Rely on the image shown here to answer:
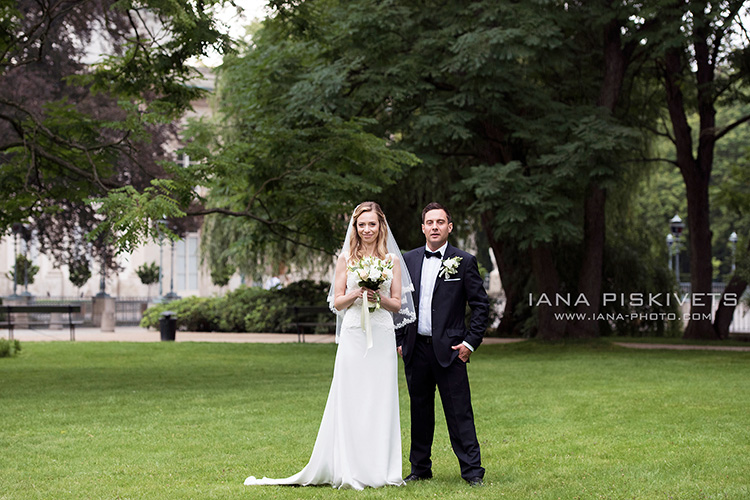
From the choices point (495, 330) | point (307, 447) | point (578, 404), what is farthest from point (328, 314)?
point (307, 447)

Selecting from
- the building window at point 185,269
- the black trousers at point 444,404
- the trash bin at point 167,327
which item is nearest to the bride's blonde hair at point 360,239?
the black trousers at point 444,404

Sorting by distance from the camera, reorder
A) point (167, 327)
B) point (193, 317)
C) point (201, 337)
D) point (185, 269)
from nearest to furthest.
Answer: point (167, 327)
point (201, 337)
point (193, 317)
point (185, 269)

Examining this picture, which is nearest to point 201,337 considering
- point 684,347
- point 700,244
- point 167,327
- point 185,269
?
point 167,327

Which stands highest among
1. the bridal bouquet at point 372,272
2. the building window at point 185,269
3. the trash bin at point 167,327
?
the building window at point 185,269

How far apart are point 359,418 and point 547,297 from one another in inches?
694

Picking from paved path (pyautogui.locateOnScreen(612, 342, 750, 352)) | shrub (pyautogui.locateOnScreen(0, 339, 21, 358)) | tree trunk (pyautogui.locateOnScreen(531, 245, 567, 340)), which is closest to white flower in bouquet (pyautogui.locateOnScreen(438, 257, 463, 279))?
shrub (pyautogui.locateOnScreen(0, 339, 21, 358))

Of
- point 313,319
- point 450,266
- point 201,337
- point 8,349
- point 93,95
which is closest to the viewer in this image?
point 450,266

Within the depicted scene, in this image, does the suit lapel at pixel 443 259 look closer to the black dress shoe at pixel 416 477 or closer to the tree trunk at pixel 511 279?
the black dress shoe at pixel 416 477

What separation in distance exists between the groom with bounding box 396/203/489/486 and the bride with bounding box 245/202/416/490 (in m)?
0.14

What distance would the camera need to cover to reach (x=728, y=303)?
1041 inches

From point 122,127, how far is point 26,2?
12508mm

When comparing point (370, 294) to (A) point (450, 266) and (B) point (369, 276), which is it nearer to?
(B) point (369, 276)

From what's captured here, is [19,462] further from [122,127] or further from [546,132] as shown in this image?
[546,132]

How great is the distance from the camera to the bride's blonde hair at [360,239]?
7.52 m
